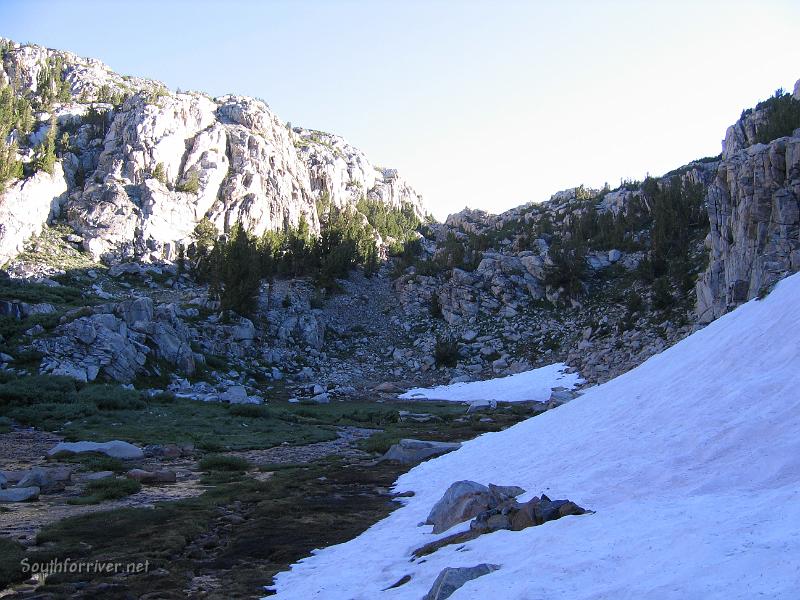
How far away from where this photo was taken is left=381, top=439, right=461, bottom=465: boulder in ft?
52.0

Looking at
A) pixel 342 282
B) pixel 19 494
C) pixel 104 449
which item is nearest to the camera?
pixel 19 494

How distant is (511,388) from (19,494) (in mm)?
27401

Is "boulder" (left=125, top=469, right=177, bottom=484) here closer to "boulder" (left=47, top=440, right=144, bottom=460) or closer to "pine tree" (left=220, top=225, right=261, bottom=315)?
"boulder" (left=47, top=440, right=144, bottom=460)

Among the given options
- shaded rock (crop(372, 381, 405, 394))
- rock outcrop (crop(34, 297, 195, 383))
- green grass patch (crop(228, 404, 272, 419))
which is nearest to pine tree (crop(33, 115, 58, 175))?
rock outcrop (crop(34, 297, 195, 383))

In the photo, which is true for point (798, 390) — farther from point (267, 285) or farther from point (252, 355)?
point (267, 285)

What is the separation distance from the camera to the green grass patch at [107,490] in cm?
1014

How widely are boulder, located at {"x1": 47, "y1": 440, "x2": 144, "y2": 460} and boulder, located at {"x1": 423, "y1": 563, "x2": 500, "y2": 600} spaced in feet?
41.2

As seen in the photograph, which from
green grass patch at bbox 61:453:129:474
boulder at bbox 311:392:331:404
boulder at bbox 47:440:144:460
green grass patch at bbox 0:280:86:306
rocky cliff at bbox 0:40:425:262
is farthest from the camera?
rocky cliff at bbox 0:40:425:262

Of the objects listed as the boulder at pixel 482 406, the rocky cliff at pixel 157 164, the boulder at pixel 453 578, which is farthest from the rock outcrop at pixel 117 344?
the rocky cliff at pixel 157 164

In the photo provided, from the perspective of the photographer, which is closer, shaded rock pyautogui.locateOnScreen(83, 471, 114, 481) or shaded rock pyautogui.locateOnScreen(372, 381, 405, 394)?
shaded rock pyautogui.locateOnScreen(83, 471, 114, 481)

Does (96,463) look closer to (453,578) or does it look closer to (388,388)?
(453,578)

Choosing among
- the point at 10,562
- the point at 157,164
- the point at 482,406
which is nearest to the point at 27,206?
the point at 157,164

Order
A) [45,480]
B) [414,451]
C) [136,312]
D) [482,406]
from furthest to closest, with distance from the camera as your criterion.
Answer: [136,312], [482,406], [414,451], [45,480]

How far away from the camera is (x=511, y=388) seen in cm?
3288
